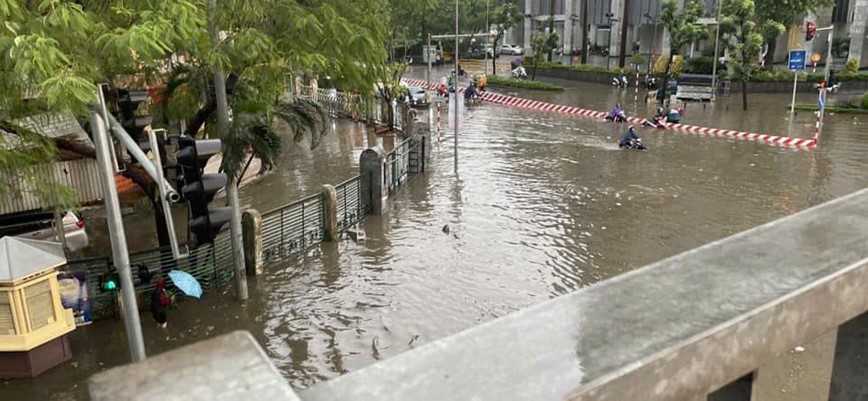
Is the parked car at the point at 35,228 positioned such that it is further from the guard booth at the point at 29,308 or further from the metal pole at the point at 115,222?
the metal pole at the point at 115,222

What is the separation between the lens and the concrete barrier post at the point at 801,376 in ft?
29.6

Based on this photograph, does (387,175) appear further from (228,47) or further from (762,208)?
(762,208)

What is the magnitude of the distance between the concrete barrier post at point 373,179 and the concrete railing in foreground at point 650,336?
15.9m

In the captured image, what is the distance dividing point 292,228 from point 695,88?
3182 centimetres

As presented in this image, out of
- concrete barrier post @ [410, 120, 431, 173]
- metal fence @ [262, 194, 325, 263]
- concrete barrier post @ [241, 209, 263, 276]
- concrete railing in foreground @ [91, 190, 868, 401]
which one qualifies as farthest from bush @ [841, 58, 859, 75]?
concrete railing in foreground @ [91, 190, 868, 401]

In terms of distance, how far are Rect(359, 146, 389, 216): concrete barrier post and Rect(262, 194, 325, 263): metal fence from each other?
2235 mm

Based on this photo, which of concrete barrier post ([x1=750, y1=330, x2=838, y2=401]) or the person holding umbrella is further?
the person holding umbrella

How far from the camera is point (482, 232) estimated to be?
1633cm

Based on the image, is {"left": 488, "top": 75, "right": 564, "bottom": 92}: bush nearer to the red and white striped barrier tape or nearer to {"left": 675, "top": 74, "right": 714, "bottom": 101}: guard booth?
the red and white striped barrier tape

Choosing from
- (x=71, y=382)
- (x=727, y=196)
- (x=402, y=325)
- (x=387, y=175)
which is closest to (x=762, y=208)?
(x=727, y=196)

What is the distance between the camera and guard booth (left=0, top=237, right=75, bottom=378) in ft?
31.5

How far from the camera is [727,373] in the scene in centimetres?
158

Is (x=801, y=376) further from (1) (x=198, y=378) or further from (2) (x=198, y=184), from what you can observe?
(1) (x=198, y=378)

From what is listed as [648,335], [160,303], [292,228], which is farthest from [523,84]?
[648,335]
